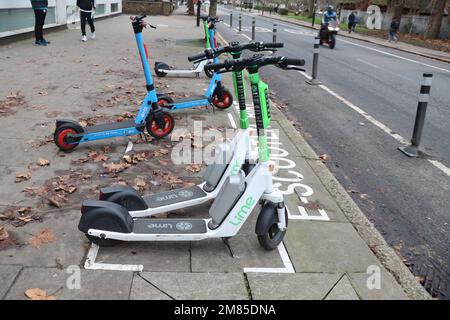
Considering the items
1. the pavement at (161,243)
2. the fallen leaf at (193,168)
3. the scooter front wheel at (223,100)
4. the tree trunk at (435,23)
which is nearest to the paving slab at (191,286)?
the pavement at (161,243)

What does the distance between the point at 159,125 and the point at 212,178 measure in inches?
86.0

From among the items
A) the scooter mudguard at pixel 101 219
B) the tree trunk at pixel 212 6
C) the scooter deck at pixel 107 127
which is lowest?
the scooter mudguard at pixel 101 219

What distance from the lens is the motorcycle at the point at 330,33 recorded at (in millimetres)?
20891

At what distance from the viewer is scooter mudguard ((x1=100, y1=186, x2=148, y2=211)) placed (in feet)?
12.2

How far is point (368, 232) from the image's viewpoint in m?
4.00

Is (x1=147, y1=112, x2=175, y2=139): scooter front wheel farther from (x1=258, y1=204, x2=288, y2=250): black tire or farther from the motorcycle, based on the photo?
the motorcycle

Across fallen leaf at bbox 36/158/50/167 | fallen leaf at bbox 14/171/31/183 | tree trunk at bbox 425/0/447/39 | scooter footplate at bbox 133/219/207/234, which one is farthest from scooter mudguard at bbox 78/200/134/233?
tree trunk at bbox 425/0/447/39

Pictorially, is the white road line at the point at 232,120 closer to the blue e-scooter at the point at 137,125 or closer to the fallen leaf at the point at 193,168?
the blue e-scooter at the point at 137,125

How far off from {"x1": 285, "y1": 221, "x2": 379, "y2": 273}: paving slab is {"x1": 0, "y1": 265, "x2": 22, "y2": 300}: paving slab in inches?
81.8

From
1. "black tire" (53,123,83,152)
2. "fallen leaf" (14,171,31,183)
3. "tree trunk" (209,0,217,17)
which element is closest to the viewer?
"fallen leaf" (14,171,31,183)

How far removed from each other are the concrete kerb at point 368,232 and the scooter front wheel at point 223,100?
205 cm
